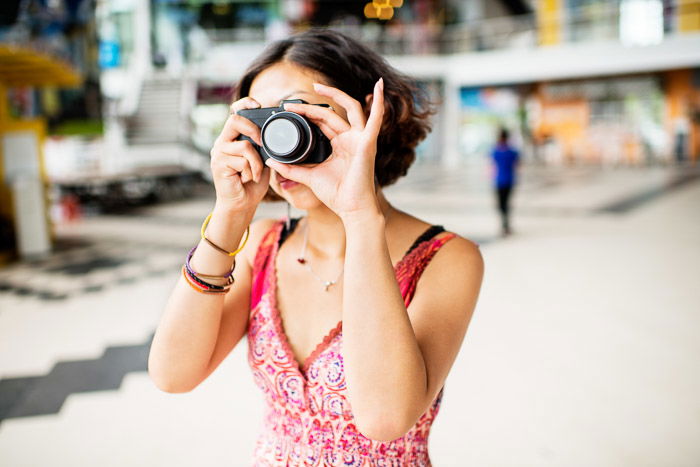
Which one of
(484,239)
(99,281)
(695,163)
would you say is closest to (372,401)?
(99,281)

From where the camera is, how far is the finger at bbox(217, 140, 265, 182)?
0.80m

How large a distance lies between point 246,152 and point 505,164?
5269 mm

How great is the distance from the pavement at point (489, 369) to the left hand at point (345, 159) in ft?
4.67

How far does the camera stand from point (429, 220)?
6.59m

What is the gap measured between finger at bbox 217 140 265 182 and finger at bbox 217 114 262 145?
0.5 inches

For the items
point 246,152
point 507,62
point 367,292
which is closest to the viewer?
point 367,292

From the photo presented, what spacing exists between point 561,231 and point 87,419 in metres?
4.98

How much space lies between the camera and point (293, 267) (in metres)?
1.06

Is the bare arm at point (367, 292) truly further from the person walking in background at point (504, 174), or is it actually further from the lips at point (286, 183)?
the person walking in background at point (504, 174)

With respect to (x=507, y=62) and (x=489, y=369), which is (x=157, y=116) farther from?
(x=489, y=369)

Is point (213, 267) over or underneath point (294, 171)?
underneath

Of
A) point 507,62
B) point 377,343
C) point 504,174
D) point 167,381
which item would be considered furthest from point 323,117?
point 507,62

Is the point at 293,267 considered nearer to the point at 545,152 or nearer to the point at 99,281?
the point at 99,281

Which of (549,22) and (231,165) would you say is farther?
(549,22)
